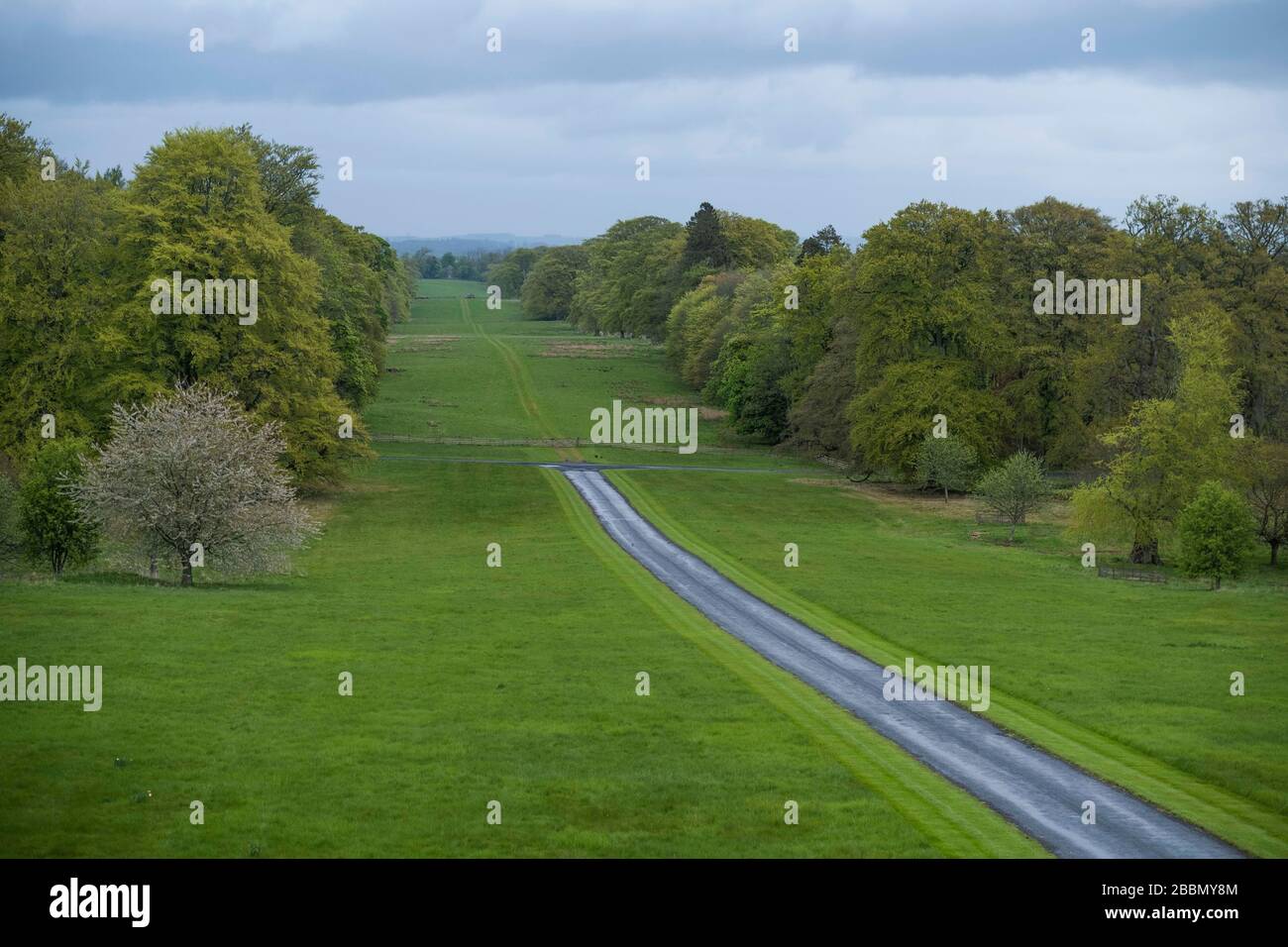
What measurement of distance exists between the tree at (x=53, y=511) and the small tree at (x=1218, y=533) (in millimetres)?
43787

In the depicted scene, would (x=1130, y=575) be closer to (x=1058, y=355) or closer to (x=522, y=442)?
(x=1058, y=355)

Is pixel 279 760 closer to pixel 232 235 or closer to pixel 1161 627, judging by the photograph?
pixel 1161 627

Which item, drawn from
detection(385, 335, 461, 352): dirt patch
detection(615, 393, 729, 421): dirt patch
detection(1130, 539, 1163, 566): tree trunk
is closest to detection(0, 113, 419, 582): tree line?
detection(1130, 539, 1163, 566): tree trunk

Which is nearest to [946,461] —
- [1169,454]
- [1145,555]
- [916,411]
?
[916,411]

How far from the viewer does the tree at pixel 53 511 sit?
155 ft

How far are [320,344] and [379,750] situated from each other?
48163 millimetres

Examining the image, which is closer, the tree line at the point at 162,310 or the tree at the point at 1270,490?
the tree at the point at 1270,490

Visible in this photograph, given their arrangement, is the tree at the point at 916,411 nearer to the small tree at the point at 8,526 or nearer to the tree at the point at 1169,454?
the tree at the point at 1169,454

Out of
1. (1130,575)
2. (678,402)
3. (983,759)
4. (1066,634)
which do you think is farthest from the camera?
(678,402)

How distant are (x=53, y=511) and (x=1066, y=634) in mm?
36878

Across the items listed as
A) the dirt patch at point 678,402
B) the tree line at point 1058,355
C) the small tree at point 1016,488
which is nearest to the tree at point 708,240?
the dirt patch at point 678,402

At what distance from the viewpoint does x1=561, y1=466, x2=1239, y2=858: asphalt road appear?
22125mm

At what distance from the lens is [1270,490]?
58.7 meters

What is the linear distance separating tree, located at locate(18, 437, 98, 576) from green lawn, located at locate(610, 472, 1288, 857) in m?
25.9
